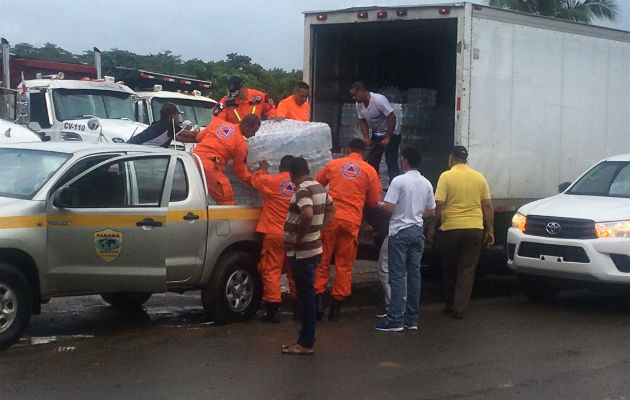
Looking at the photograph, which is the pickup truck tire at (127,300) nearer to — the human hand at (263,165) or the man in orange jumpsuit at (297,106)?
the human hand at (263,165)

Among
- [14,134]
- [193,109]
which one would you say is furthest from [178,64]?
[14,134]

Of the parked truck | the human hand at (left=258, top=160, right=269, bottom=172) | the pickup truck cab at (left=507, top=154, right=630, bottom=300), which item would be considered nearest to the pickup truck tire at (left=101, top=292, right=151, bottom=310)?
the human hand at (left=258, top=160, right=269, bottom=172)

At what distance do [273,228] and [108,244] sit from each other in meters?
1.82

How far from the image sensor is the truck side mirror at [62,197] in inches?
324

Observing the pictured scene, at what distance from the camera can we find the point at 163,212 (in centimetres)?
889

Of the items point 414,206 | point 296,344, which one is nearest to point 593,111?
point 414,206

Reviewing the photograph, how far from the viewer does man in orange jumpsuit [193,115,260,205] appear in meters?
9.82

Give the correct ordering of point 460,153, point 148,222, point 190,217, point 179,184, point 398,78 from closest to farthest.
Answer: point 148,222 → point 190,217 → point 179,184 → point 460,153 → point 398,78

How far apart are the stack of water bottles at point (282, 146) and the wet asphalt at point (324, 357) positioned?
4.97 ft

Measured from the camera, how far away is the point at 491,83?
11430 millimetres

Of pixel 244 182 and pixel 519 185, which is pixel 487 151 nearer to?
pixel 519 185

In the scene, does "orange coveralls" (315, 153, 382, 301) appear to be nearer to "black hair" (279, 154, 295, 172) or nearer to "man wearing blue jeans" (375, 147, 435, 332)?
"man wearing blue jeans" (375, 147, 435, 332)

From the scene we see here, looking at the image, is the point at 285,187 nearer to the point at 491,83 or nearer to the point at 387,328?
the point at 387,328

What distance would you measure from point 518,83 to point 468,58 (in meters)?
1.17
